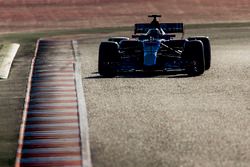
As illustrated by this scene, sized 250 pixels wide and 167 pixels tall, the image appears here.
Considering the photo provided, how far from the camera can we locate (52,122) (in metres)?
15.9

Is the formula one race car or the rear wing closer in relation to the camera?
the formula one race car

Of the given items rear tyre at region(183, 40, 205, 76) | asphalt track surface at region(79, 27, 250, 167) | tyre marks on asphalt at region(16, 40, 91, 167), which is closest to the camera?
asphalt track surface at region(79, 27, 250, 167)

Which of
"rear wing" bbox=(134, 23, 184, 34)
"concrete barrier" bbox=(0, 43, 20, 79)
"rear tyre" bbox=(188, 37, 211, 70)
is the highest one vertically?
"rear wing" bbox=(134, 23, 184, 34)

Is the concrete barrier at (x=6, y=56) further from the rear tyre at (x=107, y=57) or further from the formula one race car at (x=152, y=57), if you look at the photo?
the formula one race car at (x=152, y=57)

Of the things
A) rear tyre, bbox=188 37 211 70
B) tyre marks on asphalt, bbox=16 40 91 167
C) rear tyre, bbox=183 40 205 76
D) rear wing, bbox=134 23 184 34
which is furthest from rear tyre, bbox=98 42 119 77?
rear tyre, bbox=188 37 211 70

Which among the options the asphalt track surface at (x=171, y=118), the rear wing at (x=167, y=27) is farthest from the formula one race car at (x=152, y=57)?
the rear wing at (x=167, y=27)

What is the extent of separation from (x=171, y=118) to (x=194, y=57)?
6.78m

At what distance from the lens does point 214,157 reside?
40.7ft

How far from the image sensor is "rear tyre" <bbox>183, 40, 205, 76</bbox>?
22.3 meters

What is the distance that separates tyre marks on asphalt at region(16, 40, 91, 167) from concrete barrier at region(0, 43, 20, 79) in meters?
0.86

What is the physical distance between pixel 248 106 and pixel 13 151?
6137 millimetres

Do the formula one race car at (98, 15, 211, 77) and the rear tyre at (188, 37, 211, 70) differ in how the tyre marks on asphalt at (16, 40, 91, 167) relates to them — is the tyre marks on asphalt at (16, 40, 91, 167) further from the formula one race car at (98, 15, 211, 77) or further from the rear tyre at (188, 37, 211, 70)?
the rear tyre at (188, 37, 211, 70)

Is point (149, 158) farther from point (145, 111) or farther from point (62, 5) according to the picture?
point (62, 5)

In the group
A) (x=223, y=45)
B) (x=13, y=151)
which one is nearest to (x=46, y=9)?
(x=223, y=45)
